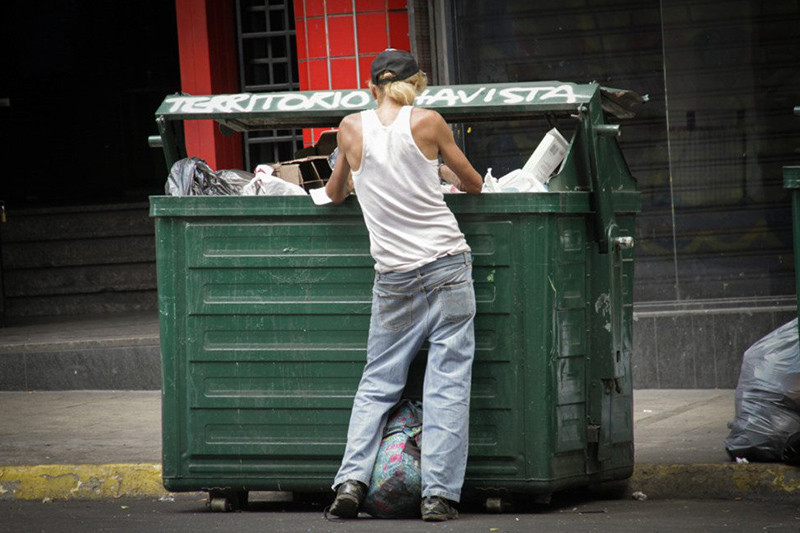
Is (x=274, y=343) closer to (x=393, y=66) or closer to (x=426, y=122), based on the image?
(x=426, y=122)

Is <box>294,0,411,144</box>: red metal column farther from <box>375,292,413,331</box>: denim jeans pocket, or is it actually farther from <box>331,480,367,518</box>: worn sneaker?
<box>331,480,367,518</box>: worn sneaker

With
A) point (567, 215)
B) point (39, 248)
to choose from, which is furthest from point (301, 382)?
point (39, 248)

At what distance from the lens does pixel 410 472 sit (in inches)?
203

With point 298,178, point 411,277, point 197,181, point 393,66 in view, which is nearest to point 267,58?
point 298,178

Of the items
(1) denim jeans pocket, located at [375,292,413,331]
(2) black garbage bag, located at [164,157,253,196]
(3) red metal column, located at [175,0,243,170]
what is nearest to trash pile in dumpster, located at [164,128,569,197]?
(2) black garbage bag, located at [164,157,253,196]

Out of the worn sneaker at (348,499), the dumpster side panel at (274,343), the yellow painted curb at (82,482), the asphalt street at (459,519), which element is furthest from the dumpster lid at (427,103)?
the yellow painted curb at (82,482)

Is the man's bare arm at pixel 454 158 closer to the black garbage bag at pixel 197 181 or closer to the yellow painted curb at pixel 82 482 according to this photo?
the black garbage bag at pixel 197 181

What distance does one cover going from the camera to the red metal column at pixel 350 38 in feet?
29.6

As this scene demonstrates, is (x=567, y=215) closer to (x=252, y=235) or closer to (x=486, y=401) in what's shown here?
(x=486, y=401)

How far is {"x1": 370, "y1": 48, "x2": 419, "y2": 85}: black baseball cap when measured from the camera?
512cm

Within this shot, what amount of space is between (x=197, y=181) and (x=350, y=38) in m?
3.76

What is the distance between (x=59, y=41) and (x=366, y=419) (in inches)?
303

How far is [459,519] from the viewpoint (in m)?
5.13

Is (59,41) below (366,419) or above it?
above
